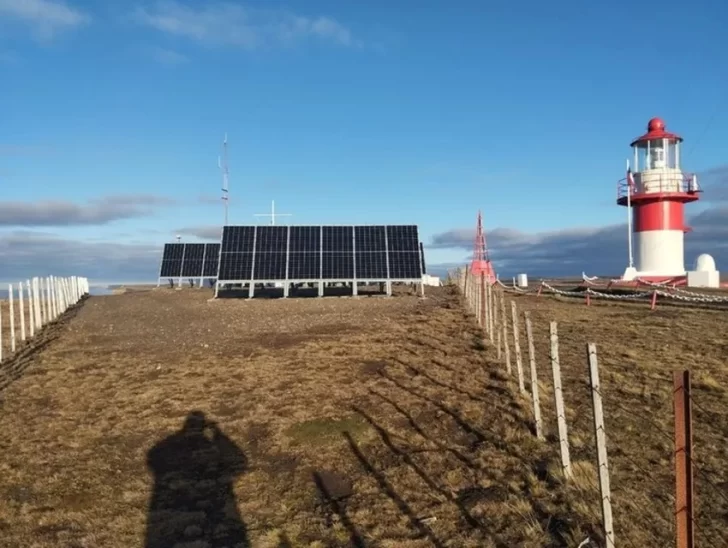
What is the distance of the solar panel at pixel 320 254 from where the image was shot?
24453 millimetres

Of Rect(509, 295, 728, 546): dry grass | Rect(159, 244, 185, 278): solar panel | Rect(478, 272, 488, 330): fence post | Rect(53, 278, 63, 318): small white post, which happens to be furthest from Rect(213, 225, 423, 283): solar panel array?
Rect(159, 244, 185, 278): solar panel

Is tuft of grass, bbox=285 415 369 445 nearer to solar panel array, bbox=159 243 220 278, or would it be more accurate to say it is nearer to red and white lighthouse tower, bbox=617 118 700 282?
red and white lighthouse tower, bbox=617 118 700 282

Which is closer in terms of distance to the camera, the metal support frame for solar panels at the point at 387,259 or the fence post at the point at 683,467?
the fence post at the point at 683,467

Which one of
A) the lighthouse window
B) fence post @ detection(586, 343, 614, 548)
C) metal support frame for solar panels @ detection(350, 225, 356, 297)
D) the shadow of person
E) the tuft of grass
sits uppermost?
the lighthouse window

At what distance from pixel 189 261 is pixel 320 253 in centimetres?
1724

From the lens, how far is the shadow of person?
4.84m

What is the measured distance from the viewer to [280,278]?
2412cm

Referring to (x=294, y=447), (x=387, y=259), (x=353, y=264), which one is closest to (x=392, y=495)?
(x=294, y=447)

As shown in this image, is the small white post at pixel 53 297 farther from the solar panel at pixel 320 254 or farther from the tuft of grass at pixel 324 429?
the tuft of grass at pixel 324 429

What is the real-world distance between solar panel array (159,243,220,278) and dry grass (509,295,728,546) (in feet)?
88.9

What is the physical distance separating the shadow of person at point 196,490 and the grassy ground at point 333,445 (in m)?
0.02

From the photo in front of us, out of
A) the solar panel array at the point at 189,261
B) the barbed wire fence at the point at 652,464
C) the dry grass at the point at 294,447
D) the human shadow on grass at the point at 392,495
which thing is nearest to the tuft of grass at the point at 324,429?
the dry grass at the point at 294,447

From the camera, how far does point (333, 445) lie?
681cm

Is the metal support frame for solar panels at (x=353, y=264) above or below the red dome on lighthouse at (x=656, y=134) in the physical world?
below
